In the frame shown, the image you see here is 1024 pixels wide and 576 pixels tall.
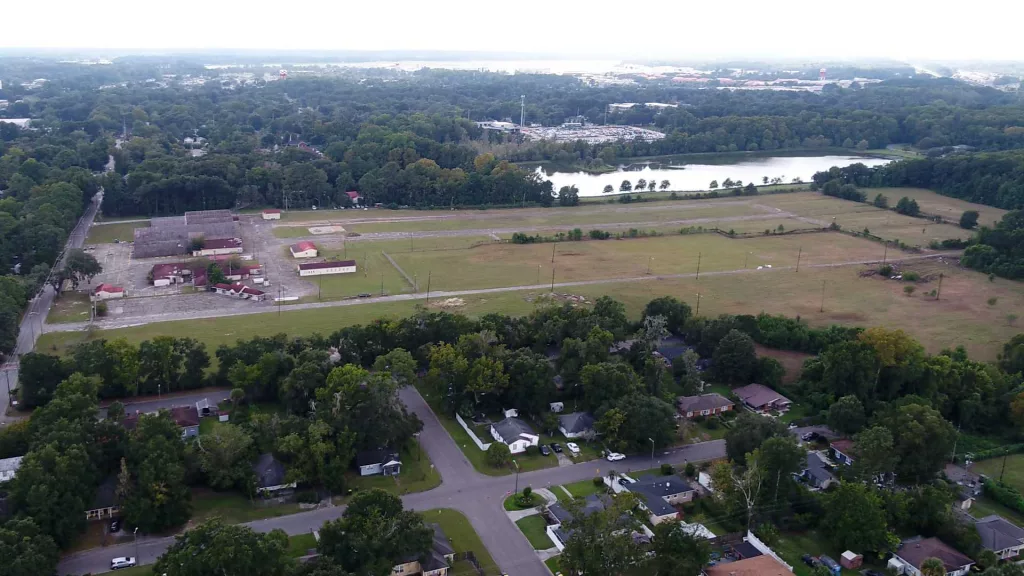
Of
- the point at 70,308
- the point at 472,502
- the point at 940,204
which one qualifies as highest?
the point at 940,204

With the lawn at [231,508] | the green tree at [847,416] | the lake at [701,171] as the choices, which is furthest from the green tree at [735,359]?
the lake at [701,171]

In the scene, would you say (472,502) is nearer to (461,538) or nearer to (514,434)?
(461,538)

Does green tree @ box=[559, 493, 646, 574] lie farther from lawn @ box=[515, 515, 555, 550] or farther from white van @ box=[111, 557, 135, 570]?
white van @ box=[111, 557, 135, 570]

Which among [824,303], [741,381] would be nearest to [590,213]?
[824,303]

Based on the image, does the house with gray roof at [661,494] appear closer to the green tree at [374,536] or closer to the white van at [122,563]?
the green tree at [374,536]

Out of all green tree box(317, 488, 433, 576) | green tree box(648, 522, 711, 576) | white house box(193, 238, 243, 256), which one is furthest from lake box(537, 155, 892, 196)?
green tree box(317, 488, 433, 576)

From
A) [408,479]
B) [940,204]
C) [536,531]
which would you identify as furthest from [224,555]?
[940,204]
